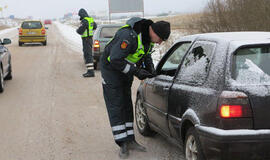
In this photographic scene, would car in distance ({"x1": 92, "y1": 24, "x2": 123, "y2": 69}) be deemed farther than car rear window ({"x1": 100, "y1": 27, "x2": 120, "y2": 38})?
No

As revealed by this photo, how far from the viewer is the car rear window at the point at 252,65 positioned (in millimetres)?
3476

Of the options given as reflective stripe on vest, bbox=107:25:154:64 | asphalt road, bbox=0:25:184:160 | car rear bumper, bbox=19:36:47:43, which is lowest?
car rear bumper, bbox=19:36:47:43

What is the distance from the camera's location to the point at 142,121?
230 inches

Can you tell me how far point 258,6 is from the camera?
12.9 metres

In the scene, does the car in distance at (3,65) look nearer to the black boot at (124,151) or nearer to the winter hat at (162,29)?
the black boot at (124,151)

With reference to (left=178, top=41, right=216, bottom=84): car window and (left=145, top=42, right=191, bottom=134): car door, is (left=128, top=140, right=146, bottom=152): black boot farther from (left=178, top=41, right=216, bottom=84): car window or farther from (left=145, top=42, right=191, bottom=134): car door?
→ (left=178, top=41, right=216, bottom=84): car window

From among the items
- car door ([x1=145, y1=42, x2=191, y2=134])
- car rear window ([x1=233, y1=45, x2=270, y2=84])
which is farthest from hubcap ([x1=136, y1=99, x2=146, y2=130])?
car rear window ([x1=233, y1=45, x2=270, y2=84])

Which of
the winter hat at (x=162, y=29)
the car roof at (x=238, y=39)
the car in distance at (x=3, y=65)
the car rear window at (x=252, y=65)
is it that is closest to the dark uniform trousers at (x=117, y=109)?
the winter hat at (x=162, y=29)

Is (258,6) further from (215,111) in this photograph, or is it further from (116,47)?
(215,111)

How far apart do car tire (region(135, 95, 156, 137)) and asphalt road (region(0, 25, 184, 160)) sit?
79 mm

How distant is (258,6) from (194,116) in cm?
1008

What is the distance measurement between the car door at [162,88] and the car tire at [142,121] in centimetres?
33

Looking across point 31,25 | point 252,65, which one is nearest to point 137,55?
point 252,65

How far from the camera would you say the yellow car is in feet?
83.6
